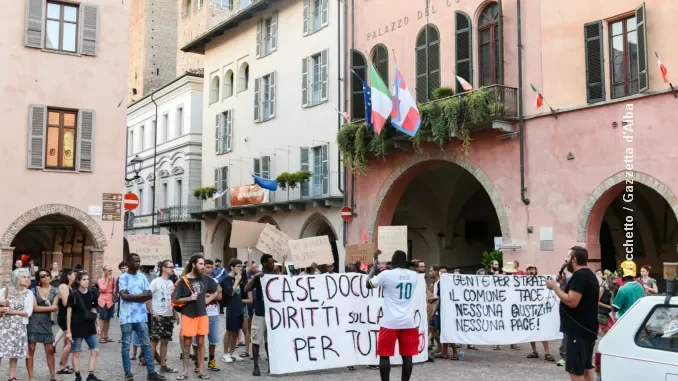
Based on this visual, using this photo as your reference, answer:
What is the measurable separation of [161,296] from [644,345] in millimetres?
7474

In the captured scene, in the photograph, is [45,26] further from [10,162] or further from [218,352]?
[218,352]

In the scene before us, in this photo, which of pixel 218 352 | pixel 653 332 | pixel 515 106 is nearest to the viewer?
pixel 653 332

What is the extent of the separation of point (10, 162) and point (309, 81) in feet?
38.8

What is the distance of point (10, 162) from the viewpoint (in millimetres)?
22000

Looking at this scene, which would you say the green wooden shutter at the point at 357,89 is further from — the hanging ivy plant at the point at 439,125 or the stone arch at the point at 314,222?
the stone arch at the point at 314,222

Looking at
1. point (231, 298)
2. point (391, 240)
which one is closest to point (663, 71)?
point (391, 240)

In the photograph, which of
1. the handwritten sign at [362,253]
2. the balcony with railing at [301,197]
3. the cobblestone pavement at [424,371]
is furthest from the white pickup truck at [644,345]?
the balcony with railing at [301,197]

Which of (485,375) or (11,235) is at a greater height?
(11,235)

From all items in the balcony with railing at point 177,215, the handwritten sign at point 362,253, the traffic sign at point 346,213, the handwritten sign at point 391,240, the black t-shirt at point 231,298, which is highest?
the balcony with railing at point 177,215

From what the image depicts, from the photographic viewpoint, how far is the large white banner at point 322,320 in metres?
11.7

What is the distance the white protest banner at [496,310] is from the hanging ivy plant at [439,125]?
311 inches

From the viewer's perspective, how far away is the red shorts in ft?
30.7

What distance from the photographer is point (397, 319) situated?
9.35 m

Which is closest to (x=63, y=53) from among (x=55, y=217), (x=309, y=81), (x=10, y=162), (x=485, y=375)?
(x=10, y=162)
